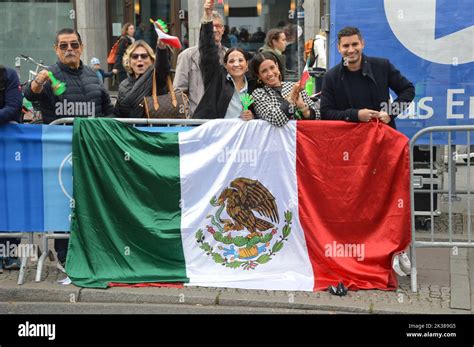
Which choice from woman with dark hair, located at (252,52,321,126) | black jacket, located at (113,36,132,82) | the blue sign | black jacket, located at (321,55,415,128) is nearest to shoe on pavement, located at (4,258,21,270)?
woman with dark hair, located at (252,52,321,126)

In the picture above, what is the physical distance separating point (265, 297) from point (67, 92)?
2.78m

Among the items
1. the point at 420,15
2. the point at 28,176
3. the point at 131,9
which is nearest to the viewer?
the point at 28,176

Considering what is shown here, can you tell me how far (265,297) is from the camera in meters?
6.17

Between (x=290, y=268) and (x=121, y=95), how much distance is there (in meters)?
2.42

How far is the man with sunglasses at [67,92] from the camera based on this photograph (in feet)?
22.9

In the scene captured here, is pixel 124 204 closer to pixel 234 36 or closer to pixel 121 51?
pixel 121 51

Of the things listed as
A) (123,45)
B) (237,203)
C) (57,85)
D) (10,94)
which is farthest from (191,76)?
(123,45)

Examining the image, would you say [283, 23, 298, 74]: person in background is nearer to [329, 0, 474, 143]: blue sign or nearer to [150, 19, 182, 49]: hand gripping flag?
[329, 0, 474, 143]: blue sign

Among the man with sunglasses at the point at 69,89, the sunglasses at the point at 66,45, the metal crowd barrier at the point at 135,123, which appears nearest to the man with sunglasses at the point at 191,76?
the metal crowd barrier at the point at 135,123

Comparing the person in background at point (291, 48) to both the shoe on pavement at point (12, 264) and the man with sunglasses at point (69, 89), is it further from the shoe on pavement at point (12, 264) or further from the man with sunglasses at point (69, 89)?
the shoe on pavement at point (12, 264)

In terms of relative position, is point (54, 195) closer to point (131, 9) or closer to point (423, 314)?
point (423, 314)

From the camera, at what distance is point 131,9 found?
19.9m

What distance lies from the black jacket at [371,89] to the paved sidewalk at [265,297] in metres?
1.62
